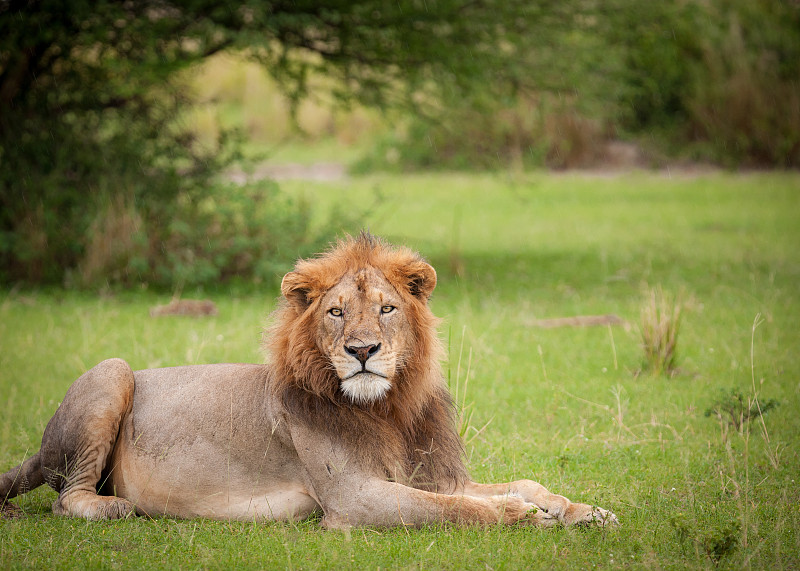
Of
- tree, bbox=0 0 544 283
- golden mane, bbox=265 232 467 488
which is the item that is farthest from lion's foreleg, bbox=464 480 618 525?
tree, bbox=0 0 544 283

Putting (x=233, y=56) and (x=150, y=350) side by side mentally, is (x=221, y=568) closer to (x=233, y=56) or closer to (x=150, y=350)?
(x=150, y=350)

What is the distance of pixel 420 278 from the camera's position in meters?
5.24

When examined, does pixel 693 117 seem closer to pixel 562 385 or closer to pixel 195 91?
pixel 195 91

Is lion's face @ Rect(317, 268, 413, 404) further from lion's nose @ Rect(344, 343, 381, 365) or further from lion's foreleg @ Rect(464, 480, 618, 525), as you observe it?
lion's foreleg @ Rect(464, 480, 618, 525)

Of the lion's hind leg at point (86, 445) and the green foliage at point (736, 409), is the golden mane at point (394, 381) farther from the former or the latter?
the green foliage at point (736, 409)

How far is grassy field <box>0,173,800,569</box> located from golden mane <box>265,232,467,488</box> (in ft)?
1.50

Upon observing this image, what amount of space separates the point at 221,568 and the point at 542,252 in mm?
11507

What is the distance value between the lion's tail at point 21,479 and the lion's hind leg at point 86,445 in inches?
4.6

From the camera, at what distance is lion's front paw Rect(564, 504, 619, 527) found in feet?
16.4

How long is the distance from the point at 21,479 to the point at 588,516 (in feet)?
A: 10.5

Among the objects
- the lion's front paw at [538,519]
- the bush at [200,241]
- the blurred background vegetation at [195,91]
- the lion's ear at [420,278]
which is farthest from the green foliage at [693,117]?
the lion's front paw at [538,519]

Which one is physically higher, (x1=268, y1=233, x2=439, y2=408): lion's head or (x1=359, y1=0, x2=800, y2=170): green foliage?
(x1=359, y1=0, x2=800, y2=170): green foliage

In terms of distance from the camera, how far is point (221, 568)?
4.65 meters

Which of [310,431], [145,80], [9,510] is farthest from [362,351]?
[145,80]
